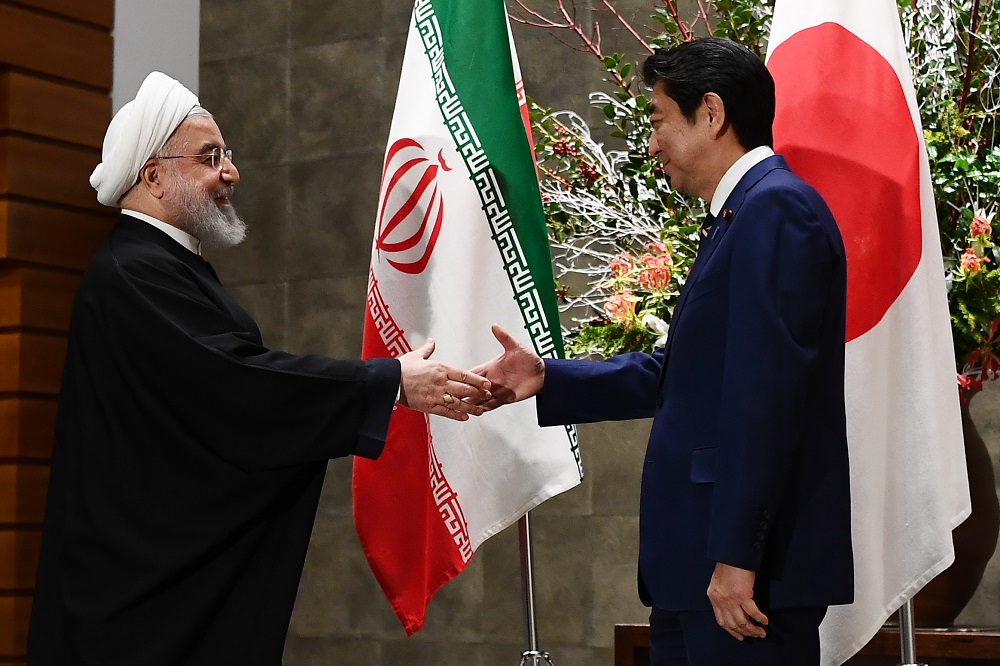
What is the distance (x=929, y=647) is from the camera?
265 cm

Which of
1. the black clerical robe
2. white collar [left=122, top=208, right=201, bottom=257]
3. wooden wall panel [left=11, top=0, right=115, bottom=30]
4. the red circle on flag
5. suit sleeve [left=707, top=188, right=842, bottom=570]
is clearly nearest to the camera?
suit sleeve [left=707, top=188, right=842, bottom=570]

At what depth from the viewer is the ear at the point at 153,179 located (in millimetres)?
2752

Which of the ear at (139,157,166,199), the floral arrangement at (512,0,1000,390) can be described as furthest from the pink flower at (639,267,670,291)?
the ear at (139,157,166,199)

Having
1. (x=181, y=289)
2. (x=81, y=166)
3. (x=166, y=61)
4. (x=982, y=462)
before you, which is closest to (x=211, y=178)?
(x=181, y=289)

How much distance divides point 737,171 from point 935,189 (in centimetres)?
92

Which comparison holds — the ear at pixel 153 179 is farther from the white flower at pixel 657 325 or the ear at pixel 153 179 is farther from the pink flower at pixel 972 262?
the pink flower at pixel 972 262

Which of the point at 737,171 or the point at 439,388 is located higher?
the point at 737,171

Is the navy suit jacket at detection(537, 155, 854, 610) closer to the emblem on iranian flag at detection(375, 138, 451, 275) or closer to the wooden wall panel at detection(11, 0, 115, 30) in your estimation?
the emblem on iranian flag at detection(375, 138, 451, 275)

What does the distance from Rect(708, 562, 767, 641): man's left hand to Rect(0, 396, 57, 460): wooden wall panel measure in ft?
8.33

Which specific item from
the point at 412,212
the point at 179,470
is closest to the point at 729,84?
the point at 412,212

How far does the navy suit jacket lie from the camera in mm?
1705

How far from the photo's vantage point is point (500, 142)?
2.94m

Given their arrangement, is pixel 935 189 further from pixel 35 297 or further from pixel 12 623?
pixel 12 623

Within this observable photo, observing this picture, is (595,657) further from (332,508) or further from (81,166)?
(81,166)
